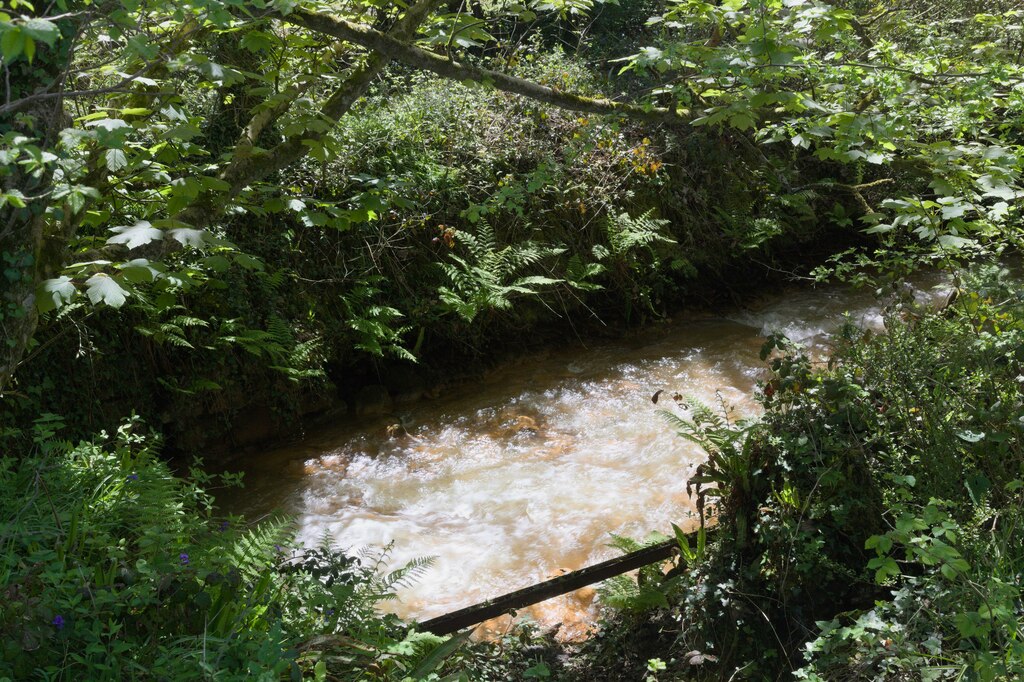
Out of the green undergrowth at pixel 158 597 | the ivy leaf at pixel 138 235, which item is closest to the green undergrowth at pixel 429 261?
the green undergrowth at pixel 158 597

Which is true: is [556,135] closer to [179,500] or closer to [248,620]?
[179,500]

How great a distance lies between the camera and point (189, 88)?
711 cm

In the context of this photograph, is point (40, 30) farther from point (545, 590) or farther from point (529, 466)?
point (529, 466)

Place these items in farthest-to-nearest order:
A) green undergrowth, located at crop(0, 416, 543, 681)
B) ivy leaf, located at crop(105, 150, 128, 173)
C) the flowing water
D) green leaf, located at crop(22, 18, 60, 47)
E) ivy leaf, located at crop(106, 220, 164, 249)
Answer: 1. the flowing water
2. ivy leaf, located at crop(105, 150, 128, 173)
3. ivy leaf, located at crop(106, 220, 164, 249)
4. green undergrowth, located at crop(0, 416, 543, 681)
5. green leaf, located at crop(22, 18, 60, 47)

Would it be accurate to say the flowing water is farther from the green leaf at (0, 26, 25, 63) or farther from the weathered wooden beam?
the green leaf at (0, 26, 25, 63)

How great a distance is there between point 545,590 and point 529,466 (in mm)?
2044

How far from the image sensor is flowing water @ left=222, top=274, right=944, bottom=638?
205 inches

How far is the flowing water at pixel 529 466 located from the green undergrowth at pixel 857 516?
1.90 feet

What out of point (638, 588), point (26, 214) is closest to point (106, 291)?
point (26, 214)

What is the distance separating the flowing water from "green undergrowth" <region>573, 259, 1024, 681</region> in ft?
1.90

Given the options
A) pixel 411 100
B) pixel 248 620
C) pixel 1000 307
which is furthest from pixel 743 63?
pixel 411 100

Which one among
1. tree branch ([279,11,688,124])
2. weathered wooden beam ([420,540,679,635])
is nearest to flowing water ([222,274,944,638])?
weathered wooden beam ([420,540,679,635])

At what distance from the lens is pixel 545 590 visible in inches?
166

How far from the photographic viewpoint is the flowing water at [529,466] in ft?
17.1
